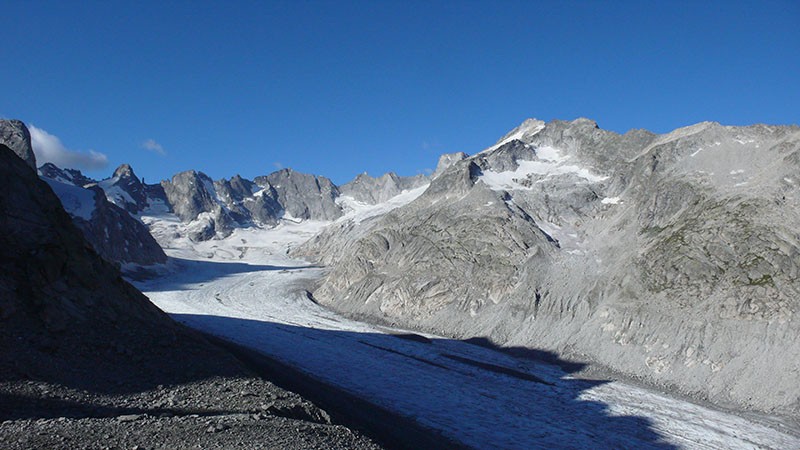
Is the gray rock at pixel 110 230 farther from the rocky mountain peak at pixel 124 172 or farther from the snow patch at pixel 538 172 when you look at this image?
the rocky mountain peak at pixel 124 172

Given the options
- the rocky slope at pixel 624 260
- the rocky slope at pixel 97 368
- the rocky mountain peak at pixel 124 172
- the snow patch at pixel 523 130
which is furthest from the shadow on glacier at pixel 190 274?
the rocky mountain peak at pixel 124 172

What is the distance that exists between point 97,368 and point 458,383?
21433 millimetres

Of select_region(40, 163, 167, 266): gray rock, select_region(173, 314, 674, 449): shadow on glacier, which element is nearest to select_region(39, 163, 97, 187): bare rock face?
select_region(40, 163, 167, 266): gray rock

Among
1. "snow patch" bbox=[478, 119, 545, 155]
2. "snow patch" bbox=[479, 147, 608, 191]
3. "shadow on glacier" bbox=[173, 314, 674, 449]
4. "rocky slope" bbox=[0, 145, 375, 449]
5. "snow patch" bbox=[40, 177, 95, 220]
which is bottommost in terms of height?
"shadow on glacier" bbox=[173, 314, 674, 449]

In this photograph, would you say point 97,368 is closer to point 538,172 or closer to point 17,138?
point 538,172

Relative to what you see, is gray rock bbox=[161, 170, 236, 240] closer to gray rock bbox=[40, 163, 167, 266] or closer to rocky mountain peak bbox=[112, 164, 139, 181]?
rocky mountain peak bbox=[112, 164, 139, 181]

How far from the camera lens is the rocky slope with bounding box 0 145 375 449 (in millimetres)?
12398

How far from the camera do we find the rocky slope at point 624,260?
114 feet

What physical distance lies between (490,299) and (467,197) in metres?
19.0

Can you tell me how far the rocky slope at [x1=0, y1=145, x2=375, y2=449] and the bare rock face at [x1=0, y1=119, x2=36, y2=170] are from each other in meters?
70.5

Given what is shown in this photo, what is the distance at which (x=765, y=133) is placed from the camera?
173ft

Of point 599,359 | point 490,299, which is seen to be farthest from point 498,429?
point 490,299

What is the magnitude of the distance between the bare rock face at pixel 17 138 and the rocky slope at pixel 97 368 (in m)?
70.5

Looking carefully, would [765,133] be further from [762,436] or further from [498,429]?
[498,429]
